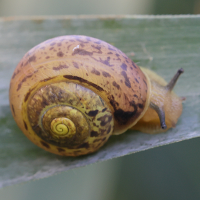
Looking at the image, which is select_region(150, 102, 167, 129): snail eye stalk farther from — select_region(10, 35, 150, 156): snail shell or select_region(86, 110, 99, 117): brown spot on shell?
select_region(86, 110, 99, 117): brown spot on shell

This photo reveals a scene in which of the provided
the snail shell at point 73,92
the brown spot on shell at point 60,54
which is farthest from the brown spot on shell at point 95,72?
the brown spot on shell at point 60,54

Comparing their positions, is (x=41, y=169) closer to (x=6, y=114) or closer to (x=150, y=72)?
(x=6, y=114)

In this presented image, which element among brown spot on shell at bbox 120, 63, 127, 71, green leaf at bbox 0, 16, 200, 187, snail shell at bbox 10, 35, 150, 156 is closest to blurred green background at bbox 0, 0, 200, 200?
green leaf at bbox 0, 16, 200, 187

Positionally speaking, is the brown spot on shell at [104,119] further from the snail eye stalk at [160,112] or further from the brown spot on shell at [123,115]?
the snail eye stalk at [160,112]

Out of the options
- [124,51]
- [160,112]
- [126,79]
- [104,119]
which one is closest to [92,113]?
[104,119]

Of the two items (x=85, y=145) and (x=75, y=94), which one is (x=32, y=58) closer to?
(x=75, y=94)

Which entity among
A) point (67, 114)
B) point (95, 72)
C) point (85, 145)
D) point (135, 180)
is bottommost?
point (135, 180)
